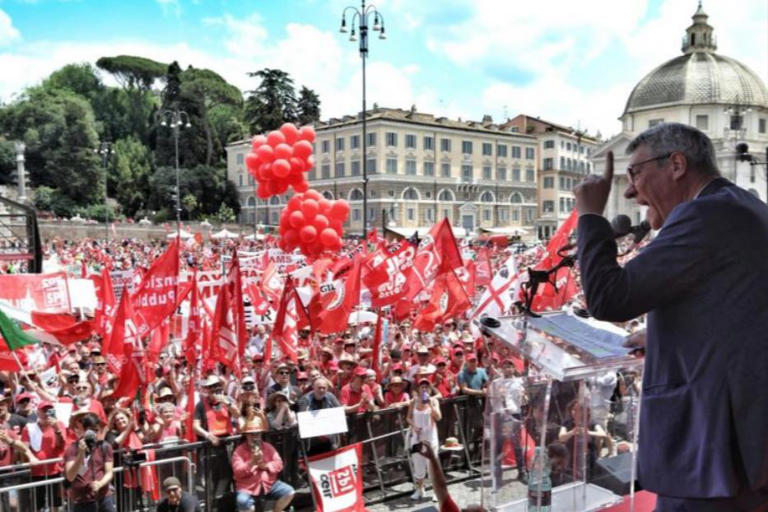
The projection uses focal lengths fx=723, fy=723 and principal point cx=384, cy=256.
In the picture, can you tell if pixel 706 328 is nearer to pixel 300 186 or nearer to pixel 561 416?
pixel 561 416

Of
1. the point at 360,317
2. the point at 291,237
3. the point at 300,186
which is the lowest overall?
the point at 360,317

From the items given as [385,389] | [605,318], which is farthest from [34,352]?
[605,318]

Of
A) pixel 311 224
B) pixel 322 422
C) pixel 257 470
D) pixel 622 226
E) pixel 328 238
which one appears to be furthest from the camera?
pixel 328 238

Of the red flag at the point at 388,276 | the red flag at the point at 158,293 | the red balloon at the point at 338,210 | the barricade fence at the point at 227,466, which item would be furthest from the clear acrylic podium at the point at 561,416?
the red balloon at the point at 338,210

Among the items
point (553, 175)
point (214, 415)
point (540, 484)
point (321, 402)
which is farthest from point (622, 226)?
point (553, 175)

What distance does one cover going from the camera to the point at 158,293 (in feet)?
34.4

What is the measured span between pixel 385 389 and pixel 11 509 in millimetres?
4937

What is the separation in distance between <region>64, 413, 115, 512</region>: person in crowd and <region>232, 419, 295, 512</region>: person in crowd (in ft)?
4.19

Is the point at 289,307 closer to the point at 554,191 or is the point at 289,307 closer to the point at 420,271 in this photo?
the point at 420,271

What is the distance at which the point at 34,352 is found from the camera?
38.8ft

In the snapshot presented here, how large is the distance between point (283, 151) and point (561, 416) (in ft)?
36.6

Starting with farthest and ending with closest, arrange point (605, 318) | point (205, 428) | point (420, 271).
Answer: point (420, 271) → point (205, 428) → point (605, 318)

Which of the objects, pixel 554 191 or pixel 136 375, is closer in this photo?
pixel 136 375

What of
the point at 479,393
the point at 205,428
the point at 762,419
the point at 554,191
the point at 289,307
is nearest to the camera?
the point at 762,419
